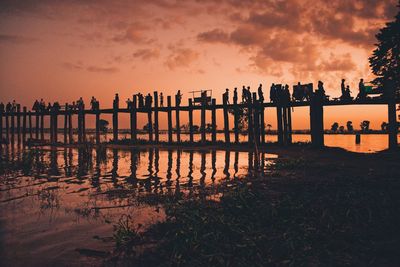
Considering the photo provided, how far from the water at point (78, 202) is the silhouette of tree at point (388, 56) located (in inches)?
577

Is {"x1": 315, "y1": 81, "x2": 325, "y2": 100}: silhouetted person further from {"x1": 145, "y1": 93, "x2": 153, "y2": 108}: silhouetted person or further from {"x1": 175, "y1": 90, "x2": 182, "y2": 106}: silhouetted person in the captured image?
{"x1": 145, "y1": 93, "x2": 153, "y2": 108}: silhouetted person

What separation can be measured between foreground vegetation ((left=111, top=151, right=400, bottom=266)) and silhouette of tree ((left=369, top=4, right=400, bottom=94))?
1712 cm

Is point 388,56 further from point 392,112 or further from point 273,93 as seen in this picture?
point 273,93

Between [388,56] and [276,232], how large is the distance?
22.7m

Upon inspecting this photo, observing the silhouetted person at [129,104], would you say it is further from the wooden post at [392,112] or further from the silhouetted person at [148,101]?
the wooden post at [392,112]

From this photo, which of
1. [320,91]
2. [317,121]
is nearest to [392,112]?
[317,121]

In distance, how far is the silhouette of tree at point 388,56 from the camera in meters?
21.7

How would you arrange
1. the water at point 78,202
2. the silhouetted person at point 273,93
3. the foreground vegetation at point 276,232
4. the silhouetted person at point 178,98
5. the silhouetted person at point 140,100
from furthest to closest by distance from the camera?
the silhouetted person at point 140,100 → the silhouetted person at point 178,98 → the silhouetted person at point 273,93 → the water at point 78,202 → the foreground vegetation at point 276,232

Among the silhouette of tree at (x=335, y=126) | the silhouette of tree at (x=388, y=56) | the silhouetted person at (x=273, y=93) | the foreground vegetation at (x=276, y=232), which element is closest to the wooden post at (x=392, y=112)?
the silhouette of tree at (x=388, y=56)

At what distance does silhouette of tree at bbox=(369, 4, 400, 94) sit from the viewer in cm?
2167

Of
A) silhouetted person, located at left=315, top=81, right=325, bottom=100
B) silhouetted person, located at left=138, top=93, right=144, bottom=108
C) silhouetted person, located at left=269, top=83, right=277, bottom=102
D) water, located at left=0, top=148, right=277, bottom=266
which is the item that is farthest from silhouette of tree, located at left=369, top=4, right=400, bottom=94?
silhouetted person, located at left=138, top=93, right=144, bottom=108

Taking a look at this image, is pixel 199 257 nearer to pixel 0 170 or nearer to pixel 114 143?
pixel 0 170

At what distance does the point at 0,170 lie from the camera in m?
13.8

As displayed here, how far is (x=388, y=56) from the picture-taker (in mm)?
22766
